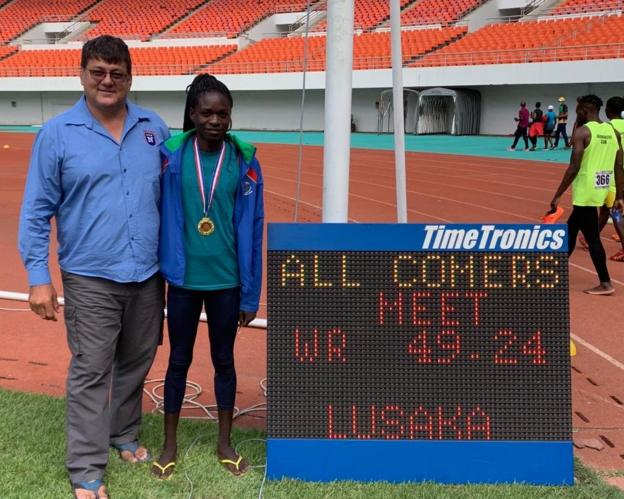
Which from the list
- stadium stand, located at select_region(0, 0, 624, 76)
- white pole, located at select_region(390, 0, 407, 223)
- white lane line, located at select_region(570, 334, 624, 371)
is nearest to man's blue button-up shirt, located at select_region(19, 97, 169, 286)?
white pole, located at select_region(390, 0, 407, 223)

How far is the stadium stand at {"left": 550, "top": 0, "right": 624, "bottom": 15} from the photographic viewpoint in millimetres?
33219

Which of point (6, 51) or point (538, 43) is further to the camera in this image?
point (6, 51)

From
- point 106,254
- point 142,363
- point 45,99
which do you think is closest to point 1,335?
point 142,363

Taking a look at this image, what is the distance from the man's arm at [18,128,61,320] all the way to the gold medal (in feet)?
1.99

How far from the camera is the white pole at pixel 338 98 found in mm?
3836

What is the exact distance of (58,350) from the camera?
545 centimetres

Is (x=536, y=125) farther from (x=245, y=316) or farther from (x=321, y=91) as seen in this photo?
(x=245, y=316)

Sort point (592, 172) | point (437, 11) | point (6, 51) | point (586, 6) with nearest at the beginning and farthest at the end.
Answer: point (592, 172) → point (586, 6) → point (437, 11) → point (6, 51)

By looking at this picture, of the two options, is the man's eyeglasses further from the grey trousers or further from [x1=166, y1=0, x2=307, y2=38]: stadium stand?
[x1=166, y1=0, x2=307, y2=38]: stadium stand

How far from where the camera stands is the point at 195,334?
11.2 feet

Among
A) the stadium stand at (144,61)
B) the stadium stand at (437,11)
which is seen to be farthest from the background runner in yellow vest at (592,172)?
the stadium stand at (144,61)

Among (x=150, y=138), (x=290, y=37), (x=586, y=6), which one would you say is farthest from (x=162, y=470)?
(x=290, y=37)

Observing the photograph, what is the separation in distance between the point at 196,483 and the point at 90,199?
1367 mm

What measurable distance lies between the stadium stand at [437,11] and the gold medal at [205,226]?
37.7 metres
